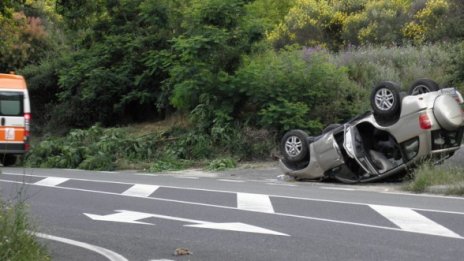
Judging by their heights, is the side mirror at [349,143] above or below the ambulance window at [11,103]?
below

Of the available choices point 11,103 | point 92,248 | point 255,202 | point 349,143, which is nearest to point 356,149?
point 349,143

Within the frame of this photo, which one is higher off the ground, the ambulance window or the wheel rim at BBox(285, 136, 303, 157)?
the ambulance window

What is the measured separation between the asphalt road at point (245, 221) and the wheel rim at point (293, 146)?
0.75 metres

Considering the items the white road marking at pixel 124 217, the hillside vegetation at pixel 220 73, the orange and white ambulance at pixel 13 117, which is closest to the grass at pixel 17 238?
the white road marking at pixel 124 217

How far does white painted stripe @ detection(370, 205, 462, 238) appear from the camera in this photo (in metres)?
9.45

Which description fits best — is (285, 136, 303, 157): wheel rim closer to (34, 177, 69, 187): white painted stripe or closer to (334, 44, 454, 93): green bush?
(34, 177, 69, 187): white painted stripe

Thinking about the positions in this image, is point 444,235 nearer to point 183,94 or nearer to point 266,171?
point 266,171

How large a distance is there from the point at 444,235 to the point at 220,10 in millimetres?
15036

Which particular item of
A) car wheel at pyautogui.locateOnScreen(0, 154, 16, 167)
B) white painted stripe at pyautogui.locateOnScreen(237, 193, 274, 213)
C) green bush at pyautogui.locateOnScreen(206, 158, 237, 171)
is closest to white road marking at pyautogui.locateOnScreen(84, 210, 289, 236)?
white painted stripe at pyautogui.locateOnScreen(237, 193, 274, 213)

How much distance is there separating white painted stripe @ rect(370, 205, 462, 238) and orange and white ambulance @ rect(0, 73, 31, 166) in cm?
1570

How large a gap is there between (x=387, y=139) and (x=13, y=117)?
13784 mm

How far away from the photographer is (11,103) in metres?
24.9

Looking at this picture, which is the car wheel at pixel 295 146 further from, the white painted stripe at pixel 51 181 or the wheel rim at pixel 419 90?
the white painted stripe at pixel 51 181

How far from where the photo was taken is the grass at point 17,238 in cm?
674
